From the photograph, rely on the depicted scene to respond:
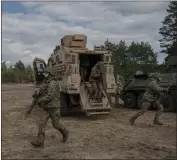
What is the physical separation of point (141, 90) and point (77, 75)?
11.9ft

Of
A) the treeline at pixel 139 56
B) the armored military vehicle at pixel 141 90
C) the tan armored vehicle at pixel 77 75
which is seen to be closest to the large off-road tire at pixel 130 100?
the armored military vehicle at pixel 141 90

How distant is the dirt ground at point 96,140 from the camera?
586cm

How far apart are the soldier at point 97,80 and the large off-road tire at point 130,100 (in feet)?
10.2

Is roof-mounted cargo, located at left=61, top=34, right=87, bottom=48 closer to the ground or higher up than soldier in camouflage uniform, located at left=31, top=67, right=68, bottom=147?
higher up

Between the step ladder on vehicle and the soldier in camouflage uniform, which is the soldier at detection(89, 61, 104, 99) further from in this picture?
the soldier in camouflage uniform

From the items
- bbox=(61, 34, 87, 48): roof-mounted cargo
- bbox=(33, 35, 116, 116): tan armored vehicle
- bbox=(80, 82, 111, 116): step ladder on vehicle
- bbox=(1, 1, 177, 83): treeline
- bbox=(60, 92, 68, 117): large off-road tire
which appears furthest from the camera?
bbox=(1, 1, 177, 83): treeline

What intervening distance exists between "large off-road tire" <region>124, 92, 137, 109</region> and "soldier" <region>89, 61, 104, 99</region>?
10.2 ft

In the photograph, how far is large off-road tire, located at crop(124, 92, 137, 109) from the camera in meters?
13.5

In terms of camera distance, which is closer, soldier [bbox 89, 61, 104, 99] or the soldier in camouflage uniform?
the soldier in camouflage uniform

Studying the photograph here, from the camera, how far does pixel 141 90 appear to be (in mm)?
13188

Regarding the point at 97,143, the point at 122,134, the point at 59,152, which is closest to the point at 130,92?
the point at 122,134

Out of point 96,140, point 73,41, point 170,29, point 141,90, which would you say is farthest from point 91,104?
point 170,29

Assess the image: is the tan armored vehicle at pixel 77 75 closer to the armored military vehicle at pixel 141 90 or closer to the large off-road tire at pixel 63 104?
the large off-road tire at pixel 63 104

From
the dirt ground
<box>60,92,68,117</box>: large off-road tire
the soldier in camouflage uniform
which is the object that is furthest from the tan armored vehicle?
the soldier in camouflage uniform
